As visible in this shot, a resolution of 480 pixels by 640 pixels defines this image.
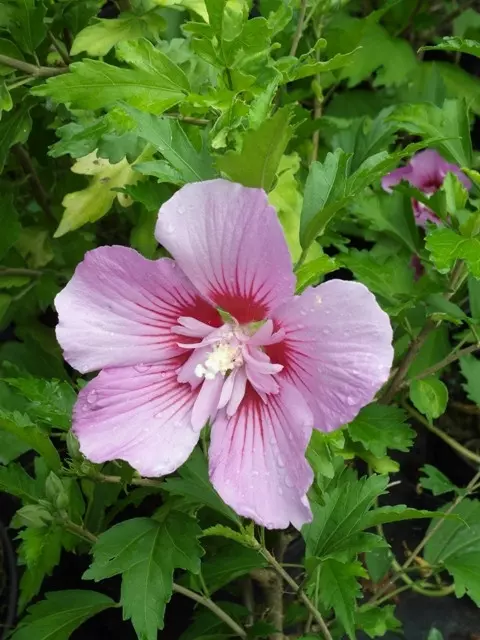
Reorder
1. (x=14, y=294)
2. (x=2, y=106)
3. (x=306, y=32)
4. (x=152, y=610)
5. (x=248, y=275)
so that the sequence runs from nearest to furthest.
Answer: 1. (x=248, y=275)
2. (x=152, y=610)
3. (x=2, y=106)
4. (x=306, y=32)
5. (x=14, y=294)

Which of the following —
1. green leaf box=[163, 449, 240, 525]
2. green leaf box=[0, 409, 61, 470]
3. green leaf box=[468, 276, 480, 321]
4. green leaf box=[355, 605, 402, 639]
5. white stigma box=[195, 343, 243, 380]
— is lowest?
green leaf box=[355, 605, 402, 639]

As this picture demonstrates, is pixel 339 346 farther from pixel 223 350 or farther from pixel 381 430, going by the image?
pixel 381 430

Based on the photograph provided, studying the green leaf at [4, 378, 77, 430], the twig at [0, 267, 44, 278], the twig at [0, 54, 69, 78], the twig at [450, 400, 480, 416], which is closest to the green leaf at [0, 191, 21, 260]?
the twig at [0, 267, 44, 278]

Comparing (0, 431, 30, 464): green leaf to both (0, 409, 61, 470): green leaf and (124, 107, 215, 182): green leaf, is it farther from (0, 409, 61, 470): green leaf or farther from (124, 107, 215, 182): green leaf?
(124, 107, 215, 182): green leaf

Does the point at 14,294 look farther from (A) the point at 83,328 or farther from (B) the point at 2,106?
(A) the point at 83,328

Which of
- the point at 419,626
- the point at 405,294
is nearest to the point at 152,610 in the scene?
the point at 405,294

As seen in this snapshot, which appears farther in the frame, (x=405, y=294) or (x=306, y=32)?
(x=306, y=32)

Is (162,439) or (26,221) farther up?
(162,439)
